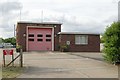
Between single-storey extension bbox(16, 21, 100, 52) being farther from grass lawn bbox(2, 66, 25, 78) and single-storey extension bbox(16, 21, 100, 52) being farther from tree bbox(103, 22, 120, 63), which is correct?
grass lawn bbox(2, 66, 25, 78)

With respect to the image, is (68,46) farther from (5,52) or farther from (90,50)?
(5,52)

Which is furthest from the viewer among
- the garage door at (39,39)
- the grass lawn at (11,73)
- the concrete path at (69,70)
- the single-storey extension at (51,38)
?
the garage door at (39,39)

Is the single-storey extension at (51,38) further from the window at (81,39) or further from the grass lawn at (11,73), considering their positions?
the grass lawn at (11,73)

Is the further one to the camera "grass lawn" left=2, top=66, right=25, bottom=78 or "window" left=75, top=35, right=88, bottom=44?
"window" left=75, top=35, right=88, bottom=44

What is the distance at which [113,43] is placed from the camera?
61.6ft

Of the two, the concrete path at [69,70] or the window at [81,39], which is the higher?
the window at [81,39]

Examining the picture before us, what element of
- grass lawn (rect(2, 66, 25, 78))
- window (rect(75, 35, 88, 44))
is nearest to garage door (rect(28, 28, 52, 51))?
window (rect(75, 35, 88, 44))

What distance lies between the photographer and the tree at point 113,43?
18680 mm

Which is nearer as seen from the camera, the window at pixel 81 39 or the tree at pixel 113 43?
the tree at pixel 113 43

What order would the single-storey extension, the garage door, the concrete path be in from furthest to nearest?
the garage door → the single-storey extension → the concrete path

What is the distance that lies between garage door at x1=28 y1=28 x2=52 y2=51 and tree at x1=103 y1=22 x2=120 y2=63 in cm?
2388

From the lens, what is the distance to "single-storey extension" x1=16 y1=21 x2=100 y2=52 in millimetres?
41719

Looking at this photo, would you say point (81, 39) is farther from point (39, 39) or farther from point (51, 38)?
point (39, 39)

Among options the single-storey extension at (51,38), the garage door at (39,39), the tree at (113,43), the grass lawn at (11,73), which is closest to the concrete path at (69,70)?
the grass lawn at (11,73)
